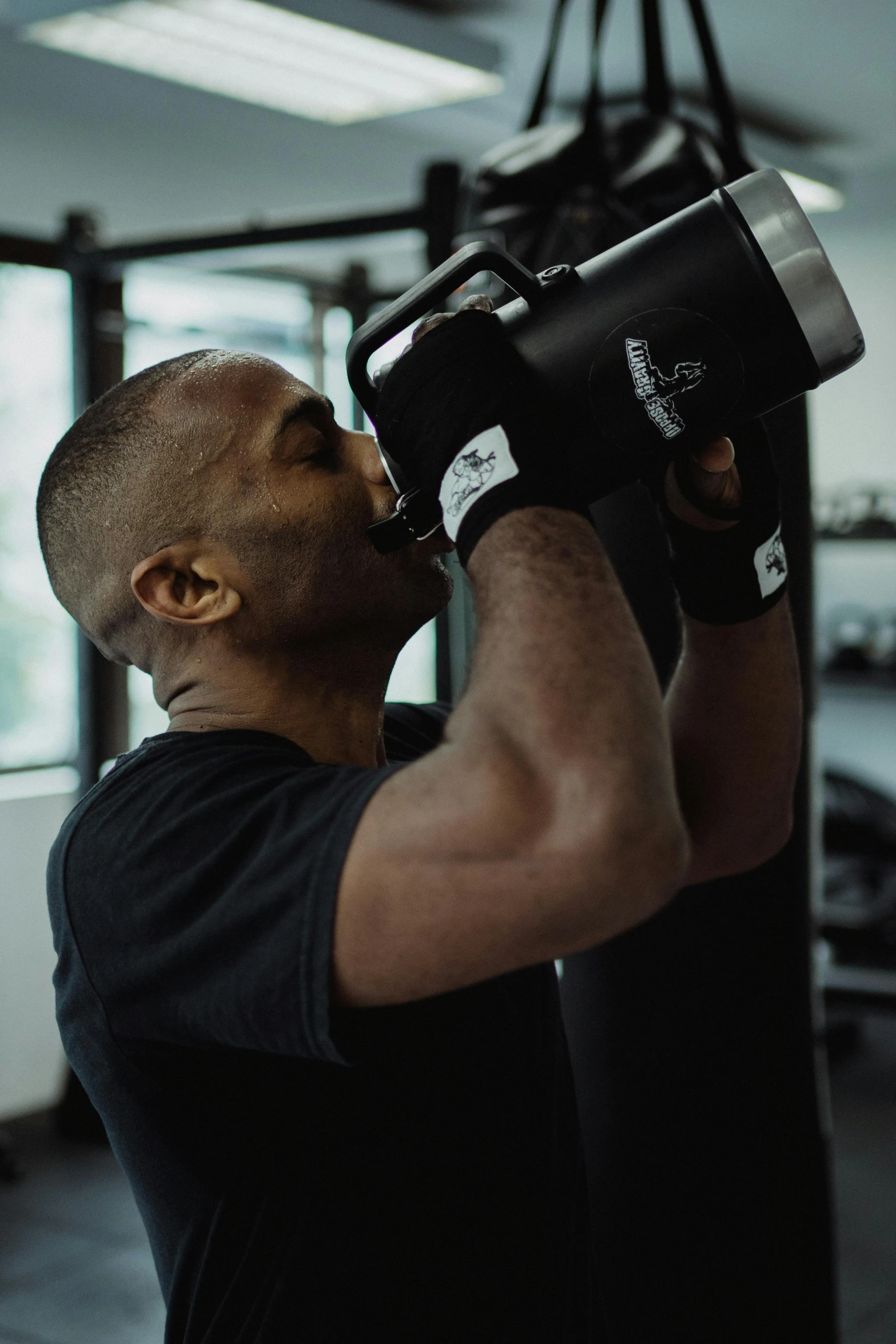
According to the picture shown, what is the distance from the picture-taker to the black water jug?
88cm

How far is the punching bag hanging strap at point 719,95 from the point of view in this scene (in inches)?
67.4

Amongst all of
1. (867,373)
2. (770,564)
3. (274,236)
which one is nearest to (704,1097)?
(770,564)

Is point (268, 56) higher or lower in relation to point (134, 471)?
higher

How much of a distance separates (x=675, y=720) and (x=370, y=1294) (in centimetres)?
53

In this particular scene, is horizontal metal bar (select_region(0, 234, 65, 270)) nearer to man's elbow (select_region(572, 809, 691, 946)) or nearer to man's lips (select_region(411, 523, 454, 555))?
man's lips (select_region(411, 523, 454, 555))

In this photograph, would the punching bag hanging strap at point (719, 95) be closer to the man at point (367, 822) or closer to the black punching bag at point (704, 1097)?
the black punching bag at point (704, 1097)

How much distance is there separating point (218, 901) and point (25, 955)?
309 cm

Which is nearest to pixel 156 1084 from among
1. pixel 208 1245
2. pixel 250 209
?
pixel 208 1245

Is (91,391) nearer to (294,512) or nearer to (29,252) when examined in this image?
(29,252)

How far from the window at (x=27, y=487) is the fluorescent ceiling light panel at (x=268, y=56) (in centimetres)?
98

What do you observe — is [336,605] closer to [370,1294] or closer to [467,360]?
[467,360]

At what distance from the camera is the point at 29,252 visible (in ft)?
12.0

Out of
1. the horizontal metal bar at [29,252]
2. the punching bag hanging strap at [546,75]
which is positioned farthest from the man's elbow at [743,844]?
the horizontal metal bar at [29,252]

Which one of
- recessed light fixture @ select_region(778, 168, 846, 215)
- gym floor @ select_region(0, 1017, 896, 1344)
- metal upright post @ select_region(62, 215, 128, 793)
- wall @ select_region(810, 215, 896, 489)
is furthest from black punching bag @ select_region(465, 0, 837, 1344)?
wall @ select_region(810, 215, 896, 489)
